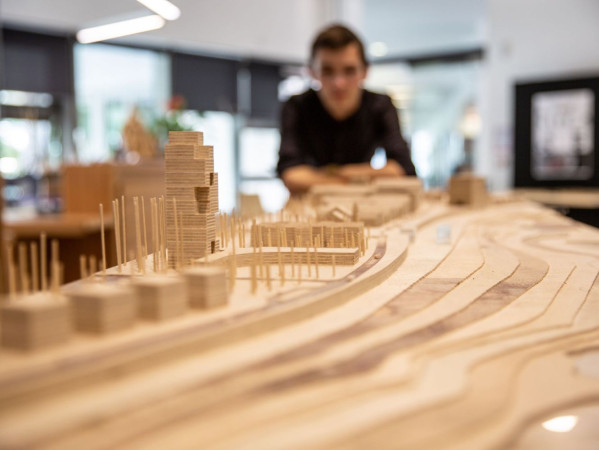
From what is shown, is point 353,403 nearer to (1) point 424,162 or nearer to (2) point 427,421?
(2) point 427,421

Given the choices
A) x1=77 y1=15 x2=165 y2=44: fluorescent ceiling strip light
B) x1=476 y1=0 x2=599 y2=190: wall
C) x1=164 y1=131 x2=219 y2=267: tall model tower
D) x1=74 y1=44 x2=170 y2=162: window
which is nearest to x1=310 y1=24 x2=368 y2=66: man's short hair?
x1=77 y1=15 x2=165 y2=44: fluorescent ceiling strip light

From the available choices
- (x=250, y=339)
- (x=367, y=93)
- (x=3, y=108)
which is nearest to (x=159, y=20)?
(x=250, y=339)

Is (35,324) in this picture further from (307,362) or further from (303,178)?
(303,178)

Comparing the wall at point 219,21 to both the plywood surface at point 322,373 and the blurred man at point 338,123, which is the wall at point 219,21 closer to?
the blurred man at point 338,123

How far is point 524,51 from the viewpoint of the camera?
915 centimetres

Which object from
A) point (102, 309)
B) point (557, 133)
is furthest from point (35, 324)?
point (557, 133)

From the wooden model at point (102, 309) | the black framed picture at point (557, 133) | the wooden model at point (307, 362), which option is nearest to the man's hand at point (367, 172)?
the wooden model at point (307, 362)

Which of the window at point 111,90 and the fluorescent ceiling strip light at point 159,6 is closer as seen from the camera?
the fluorescent ceiling strip light at point 159,6

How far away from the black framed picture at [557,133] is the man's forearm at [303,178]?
579cm

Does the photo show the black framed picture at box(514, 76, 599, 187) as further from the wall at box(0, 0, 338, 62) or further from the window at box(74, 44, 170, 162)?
the window at box(74, 44, 170, 162)

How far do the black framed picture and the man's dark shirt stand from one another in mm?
5060

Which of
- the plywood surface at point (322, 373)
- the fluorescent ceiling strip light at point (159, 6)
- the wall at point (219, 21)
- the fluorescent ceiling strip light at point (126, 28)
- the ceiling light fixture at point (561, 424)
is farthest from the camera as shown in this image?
the wall at point (219, 21)

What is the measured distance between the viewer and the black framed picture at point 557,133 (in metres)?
8.62

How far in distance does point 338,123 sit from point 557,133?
214 inches
